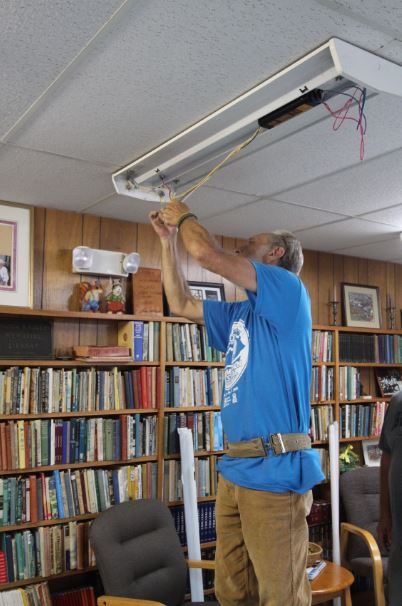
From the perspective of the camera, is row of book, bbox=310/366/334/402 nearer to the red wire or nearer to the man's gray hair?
the man's gray hair

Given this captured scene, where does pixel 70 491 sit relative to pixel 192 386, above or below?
below

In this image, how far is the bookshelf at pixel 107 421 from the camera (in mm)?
2836

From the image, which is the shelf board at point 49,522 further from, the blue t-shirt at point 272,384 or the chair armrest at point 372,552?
the chair armrest at point 372,552

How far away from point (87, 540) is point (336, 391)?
2008 millimetres

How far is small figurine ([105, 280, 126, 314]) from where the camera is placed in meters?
3.21

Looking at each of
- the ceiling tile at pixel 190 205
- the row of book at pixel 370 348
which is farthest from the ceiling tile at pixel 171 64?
the row of book at pixel 370 348

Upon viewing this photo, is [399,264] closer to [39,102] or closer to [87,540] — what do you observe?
[87,540]

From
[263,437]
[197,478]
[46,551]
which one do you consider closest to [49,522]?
[46,551]

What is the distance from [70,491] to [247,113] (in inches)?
81.4

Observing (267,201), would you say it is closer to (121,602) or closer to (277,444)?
(277,444)

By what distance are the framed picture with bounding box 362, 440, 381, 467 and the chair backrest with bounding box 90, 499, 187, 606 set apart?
6.28 feet

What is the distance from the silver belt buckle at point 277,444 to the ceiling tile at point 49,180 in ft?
4.51

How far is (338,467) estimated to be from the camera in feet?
12.5

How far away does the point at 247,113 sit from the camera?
1907 millimetres
